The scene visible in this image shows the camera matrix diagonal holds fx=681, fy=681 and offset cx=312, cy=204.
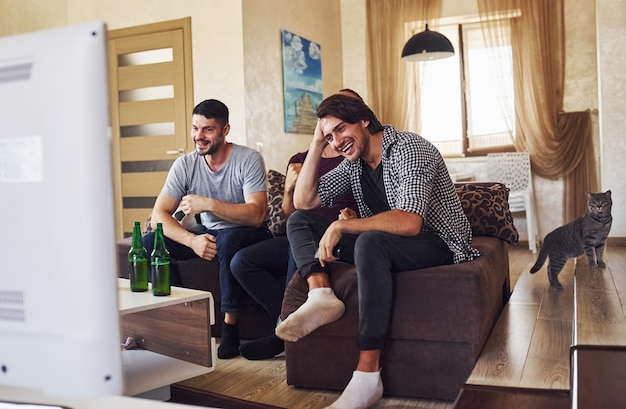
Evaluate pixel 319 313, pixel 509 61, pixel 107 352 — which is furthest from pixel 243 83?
pixel 107 352

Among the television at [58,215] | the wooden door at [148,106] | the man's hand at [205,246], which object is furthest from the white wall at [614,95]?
the television at [58,215]

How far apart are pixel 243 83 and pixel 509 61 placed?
113 inches

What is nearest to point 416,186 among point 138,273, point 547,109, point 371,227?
point 371,227

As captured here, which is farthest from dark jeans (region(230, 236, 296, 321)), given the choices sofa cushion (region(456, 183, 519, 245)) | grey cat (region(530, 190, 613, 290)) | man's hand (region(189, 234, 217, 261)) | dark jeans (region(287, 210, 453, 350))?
grey cat (region(530, 190, 613, 290))

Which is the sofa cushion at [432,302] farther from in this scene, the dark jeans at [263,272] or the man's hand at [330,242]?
the dark jeans at [263,272]

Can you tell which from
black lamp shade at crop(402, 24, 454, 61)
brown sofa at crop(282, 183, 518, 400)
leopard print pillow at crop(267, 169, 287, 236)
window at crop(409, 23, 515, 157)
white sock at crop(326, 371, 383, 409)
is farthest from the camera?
window at crop(409, 23, 515, 157)

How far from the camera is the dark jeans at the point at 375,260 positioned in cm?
226

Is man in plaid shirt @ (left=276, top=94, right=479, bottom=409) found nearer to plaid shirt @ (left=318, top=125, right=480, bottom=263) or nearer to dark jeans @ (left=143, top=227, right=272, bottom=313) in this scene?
plaid shirt @ (left=318, top=125, right=480, bottom=263)

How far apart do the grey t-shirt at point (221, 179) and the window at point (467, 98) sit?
4.13m

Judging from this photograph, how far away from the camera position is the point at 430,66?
7.06 metres

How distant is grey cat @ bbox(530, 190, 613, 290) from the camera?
4.02m

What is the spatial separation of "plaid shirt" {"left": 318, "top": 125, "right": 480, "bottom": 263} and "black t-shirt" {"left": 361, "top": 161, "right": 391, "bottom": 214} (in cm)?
2

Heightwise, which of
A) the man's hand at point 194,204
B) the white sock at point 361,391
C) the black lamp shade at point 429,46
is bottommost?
the white sock at point 361,391

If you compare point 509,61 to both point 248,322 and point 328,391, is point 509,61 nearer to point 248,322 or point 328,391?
point 248,322
